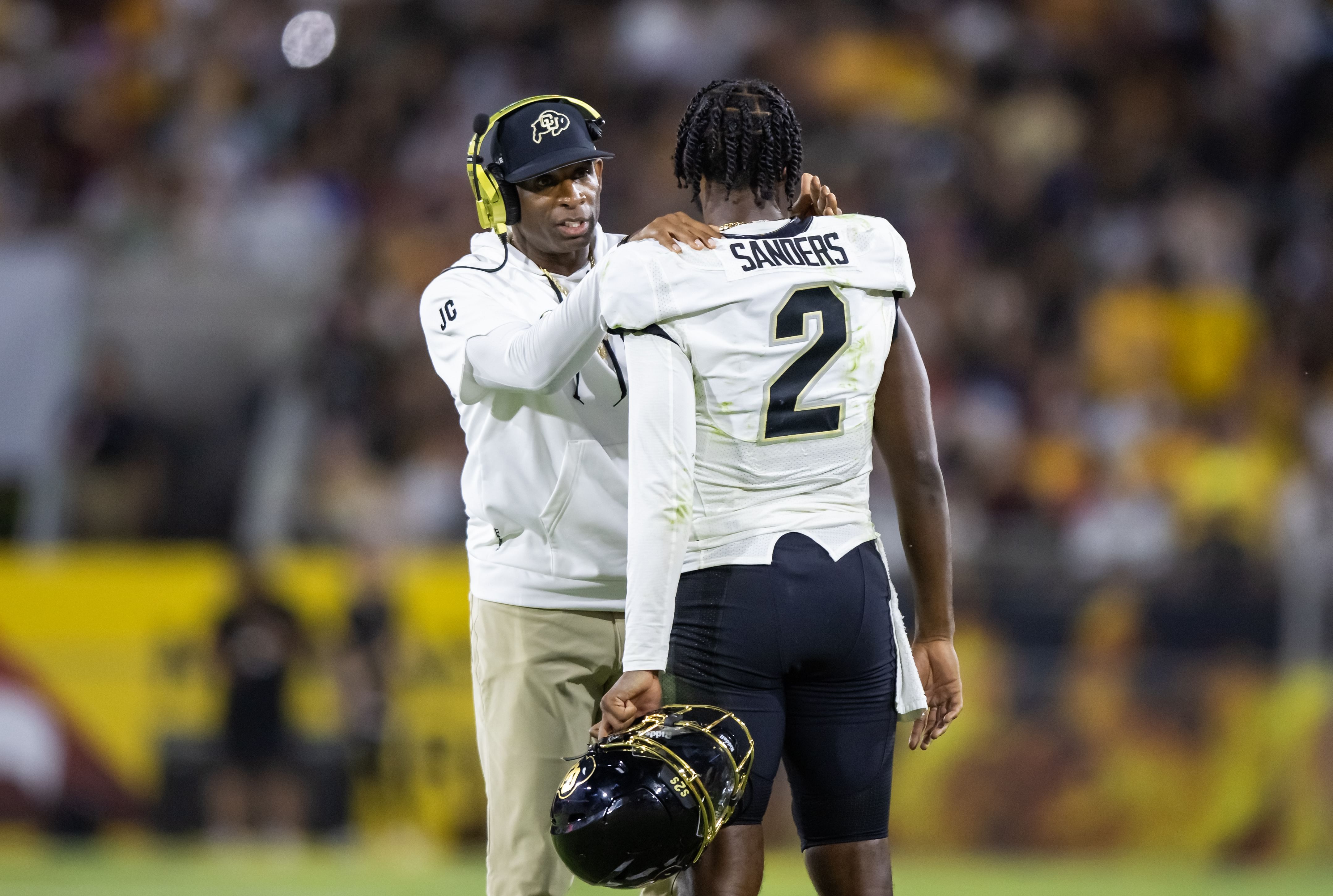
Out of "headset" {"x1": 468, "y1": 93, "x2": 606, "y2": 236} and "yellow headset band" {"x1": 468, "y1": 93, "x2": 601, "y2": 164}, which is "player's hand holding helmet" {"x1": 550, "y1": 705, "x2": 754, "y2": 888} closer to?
"headset" {"x1": 468, "y1": 93, "x2": 606, "y2": 236}

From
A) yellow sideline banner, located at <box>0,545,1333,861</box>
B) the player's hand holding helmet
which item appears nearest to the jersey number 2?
the player's hand holding helmet

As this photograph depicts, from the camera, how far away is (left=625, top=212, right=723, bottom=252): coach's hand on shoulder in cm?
296

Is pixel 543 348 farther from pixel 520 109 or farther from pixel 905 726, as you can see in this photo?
pixel 905 726

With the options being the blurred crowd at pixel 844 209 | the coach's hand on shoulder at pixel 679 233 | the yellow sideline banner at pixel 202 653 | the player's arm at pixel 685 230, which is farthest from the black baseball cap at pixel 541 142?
the yellow sideline banner at pixel 202 653

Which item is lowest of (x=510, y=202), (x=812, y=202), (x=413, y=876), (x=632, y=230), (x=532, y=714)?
(x=413, y=876)

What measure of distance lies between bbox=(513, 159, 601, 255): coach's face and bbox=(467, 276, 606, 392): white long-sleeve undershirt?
0.30 meters

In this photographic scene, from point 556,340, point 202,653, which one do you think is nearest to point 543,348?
point 556,340

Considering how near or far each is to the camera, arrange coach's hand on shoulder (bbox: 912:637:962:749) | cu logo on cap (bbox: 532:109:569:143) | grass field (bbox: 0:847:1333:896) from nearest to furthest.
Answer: coach's hand on shoulder (bbox: 912:637:962:749) < cu logo on cap (bbox: 532:109:569:143) < grass field (bbox: 0:847:1333:896)

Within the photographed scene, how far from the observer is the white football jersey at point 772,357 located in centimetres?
295

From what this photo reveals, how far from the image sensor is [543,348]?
338cm

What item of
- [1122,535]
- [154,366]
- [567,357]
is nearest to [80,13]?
[154,366]

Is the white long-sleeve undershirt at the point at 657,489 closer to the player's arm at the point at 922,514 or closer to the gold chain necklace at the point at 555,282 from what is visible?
the player's arm at the point at 922,514

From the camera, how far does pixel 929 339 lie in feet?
32.5

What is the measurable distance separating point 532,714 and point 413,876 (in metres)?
4.41
